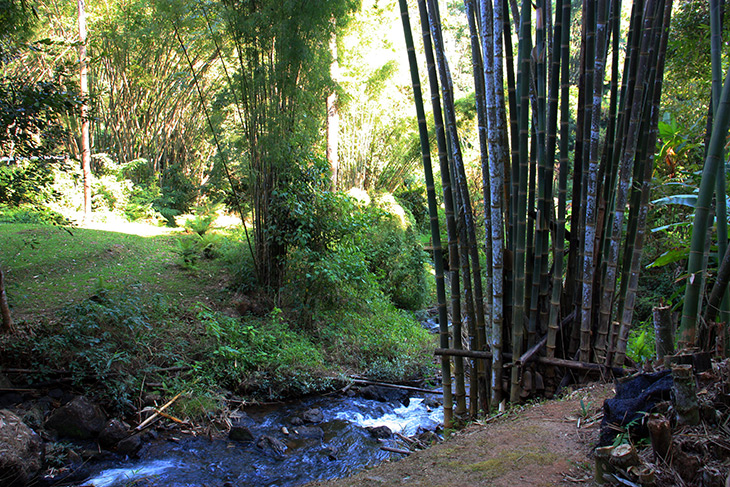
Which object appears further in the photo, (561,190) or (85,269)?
(85,269)

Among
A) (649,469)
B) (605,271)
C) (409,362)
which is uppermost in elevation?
(605,271)

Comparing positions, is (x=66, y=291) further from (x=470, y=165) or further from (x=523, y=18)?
(x=470, y=165)

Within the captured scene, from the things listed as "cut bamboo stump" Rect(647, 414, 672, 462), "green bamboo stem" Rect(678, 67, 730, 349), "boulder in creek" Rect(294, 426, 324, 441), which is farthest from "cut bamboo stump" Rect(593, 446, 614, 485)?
"boulder in creek" Rect(294, 426, 324, 441)

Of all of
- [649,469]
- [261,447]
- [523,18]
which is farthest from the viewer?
[261,447]

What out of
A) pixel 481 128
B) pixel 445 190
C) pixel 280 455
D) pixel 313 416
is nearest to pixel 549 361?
pixel 445 190

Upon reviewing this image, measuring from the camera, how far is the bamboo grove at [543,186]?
252cm

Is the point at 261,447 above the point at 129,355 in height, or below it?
below

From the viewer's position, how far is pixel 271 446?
3781mm

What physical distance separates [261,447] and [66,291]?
10.3 feet

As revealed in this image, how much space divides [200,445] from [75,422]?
92 centimetres

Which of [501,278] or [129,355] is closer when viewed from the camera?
[501,278]

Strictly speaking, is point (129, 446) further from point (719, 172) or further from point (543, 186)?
point (719, 172)

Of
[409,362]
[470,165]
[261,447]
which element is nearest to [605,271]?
[261,447]

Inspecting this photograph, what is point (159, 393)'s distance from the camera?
13.8ft
